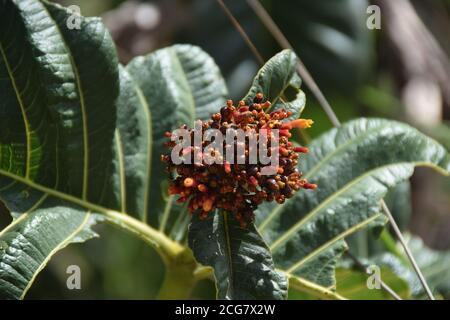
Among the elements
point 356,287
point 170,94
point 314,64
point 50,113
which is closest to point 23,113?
point 50,113

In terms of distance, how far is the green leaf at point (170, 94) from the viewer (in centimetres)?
121

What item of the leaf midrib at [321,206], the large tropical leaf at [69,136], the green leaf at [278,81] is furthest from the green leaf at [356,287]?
the green leaf at [278,81]

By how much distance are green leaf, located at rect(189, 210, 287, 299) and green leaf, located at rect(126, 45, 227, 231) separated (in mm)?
262

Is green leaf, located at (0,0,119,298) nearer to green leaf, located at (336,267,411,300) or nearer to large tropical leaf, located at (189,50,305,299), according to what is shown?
large tropical leaf, located at (189,50,305,299)

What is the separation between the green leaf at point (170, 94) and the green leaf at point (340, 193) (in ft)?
0.55

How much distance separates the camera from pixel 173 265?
1165mm

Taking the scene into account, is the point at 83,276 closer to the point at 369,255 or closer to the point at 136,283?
the point at 136,283

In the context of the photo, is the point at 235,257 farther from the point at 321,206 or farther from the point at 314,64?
the point at 314,64

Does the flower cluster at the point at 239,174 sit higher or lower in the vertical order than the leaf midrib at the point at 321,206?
higher

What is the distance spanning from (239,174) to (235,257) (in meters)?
0.12

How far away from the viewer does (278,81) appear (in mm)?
977

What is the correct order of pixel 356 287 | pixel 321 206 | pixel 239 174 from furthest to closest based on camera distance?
pixel 356 287 < pixel 321 206 < pixel 239 174

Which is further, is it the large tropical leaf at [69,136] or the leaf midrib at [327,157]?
the leaf midrib at [327,157]

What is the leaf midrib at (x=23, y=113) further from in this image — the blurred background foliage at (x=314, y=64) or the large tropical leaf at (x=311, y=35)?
the large tropical leaf at (x=311, y=35)
